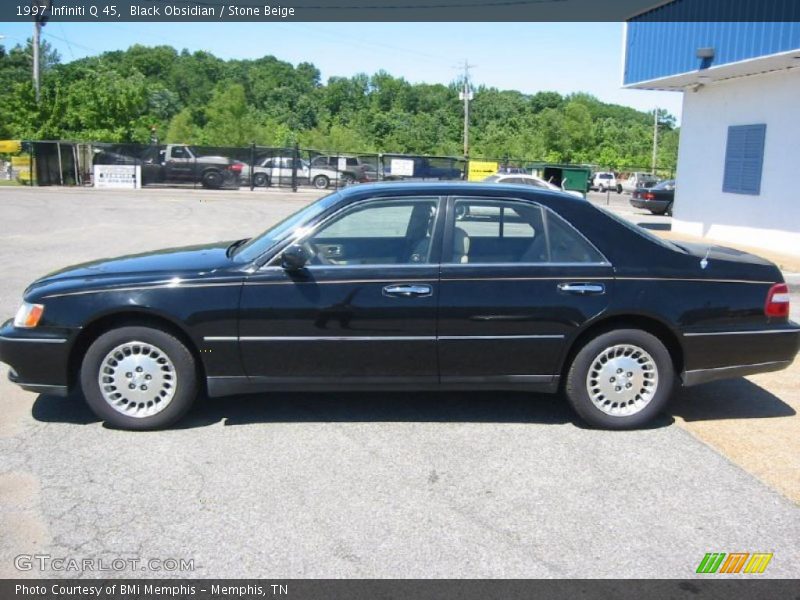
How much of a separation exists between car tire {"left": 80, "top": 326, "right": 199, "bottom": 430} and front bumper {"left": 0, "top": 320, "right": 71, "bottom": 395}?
141mm

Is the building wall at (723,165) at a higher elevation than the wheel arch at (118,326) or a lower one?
higher

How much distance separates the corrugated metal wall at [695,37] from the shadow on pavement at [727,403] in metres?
9.08

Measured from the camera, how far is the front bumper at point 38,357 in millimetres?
5055

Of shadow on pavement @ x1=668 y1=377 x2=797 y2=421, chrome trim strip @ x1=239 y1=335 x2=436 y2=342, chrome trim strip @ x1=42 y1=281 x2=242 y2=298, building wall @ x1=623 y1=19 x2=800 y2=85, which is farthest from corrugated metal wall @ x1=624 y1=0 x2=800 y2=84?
chrome trim strip @ x1=42 y1=281 x2=242 y2=298

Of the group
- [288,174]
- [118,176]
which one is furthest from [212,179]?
[118,176]

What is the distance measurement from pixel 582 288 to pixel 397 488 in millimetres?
1841

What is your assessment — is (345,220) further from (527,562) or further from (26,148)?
(26,148)

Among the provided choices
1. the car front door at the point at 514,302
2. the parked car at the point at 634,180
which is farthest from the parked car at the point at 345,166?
the car front door at the point at 514,302

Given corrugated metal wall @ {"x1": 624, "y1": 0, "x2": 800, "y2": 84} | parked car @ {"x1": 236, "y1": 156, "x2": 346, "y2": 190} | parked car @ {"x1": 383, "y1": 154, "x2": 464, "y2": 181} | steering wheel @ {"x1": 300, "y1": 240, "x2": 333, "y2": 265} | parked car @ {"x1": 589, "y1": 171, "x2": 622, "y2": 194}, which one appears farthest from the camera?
parked car @ {"x1": 589, "y1": 171, "x2": 622, "y2": 194}

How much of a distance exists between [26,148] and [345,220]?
117 ft

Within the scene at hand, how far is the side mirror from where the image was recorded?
4.97m

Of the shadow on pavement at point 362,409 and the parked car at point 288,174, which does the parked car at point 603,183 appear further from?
the shadow on pavement at point 362,409

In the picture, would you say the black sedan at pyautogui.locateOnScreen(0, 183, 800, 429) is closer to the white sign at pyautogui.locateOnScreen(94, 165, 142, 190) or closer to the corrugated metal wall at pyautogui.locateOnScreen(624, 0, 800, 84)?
the corrugated metal wall at pyautogui.locateOnScreen(624, 0, 800, 84)
